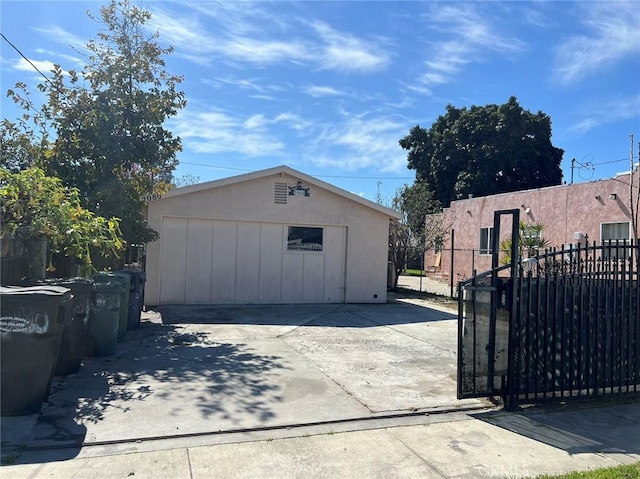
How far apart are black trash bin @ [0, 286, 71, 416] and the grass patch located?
15.5ft

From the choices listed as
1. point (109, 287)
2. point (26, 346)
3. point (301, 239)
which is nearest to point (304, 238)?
point (301, 239)

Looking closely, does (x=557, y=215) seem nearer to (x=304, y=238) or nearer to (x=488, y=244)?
(x=488, y=244)

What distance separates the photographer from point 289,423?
4.99m

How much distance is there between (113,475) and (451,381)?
4.47 m

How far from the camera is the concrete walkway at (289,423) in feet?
13.4

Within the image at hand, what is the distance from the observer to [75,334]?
641 centimetres

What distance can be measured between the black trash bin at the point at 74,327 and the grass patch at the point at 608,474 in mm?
5560

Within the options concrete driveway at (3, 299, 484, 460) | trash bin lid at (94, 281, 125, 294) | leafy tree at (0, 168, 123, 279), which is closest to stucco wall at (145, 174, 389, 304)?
concrete driveway at (3, 299, 484, 460)

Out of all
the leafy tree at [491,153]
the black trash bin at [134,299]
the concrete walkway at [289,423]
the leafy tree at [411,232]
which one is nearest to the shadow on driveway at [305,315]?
the black trash bin at [134,299]

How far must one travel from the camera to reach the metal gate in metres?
5.67

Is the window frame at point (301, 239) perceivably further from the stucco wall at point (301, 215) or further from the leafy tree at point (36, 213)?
the leafy tree at point (36, 213)

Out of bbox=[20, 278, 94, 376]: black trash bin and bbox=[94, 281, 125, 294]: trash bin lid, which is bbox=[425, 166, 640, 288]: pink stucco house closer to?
bbox=[94, 281, 125, 294]: trash bin lid

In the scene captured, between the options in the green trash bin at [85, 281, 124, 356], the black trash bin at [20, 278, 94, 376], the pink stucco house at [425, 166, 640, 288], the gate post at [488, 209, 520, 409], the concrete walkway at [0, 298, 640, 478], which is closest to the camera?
the concrete walkway at [0, 298, 640, 478]

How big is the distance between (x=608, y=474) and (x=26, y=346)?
215 inches
